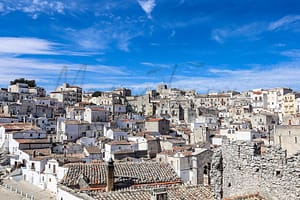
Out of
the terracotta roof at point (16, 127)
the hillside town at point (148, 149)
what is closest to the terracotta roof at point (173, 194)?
the hillside town at point (148, 149)

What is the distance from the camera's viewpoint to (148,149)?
166 feet

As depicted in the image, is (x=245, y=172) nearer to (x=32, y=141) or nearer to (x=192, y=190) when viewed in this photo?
(x=192, y=190)

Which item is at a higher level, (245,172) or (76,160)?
(245,172)

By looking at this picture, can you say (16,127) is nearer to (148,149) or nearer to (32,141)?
(32,141)

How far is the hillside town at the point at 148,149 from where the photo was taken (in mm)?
10828

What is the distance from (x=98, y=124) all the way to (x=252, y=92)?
198 feet

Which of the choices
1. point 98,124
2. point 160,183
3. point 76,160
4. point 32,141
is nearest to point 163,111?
point 98,124

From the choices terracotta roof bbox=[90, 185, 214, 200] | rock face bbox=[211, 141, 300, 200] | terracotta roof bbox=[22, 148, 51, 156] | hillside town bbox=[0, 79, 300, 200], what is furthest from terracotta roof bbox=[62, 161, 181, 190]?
terracotta roof bbox=[22, 148, 51, 156]

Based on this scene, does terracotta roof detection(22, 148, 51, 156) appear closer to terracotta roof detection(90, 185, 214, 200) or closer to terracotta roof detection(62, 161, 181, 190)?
terracotta roof detection(62, 161, 181, 190)

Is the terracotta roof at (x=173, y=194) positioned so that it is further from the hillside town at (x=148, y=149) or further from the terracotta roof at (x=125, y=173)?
the terracotta roof at (x=125, y=173)

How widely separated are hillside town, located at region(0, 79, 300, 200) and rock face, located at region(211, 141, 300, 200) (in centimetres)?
3

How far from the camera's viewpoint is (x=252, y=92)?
11288cm

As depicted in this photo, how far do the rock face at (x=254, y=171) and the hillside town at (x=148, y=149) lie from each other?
26mm

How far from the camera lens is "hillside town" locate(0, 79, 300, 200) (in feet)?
35.5
